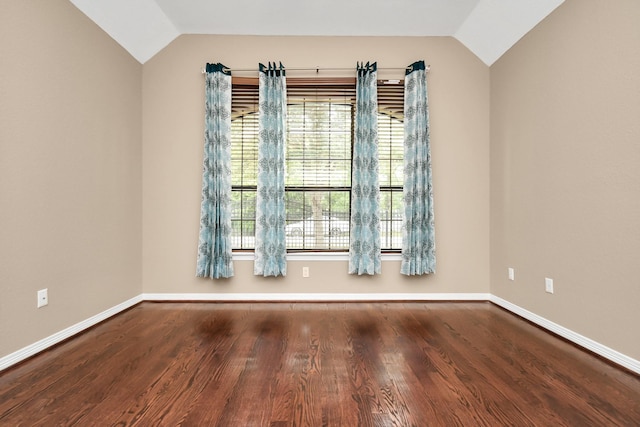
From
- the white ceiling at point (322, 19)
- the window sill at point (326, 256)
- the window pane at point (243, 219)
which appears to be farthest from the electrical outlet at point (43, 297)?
the white ceiling at point (322, 19)

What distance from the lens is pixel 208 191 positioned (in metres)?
3.88

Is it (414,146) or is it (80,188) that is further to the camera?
(414,146)

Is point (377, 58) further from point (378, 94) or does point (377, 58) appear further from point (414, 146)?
point (414, 146)

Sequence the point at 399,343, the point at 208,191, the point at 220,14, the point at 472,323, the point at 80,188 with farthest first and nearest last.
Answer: the point at 208,191, the point at 220,14, the point at 472,323, the point at 80,188, the point at 399,343

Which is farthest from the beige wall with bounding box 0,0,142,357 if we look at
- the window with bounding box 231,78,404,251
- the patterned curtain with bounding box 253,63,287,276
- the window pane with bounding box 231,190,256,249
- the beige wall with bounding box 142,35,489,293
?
the patterned curtain with bounding box 253,63,287,276

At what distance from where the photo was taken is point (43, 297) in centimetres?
258

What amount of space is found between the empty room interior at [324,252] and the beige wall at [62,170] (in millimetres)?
17

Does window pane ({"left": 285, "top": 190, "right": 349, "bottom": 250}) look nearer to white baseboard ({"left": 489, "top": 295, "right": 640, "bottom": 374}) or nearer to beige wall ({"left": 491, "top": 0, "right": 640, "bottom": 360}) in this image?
beige wall ({"left": 491, "top": 0, "right": 640, "bottom": 360})

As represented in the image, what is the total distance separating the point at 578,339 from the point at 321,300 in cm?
237

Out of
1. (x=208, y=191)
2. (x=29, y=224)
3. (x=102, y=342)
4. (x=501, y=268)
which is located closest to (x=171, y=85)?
(x=208, y=191)

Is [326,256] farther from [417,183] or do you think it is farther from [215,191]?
[215,191]

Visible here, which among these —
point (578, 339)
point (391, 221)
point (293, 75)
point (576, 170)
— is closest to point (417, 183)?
point (391, 221)

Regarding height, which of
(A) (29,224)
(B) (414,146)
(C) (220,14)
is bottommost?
(A) (29,224)

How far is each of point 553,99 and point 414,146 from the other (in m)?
1.35
